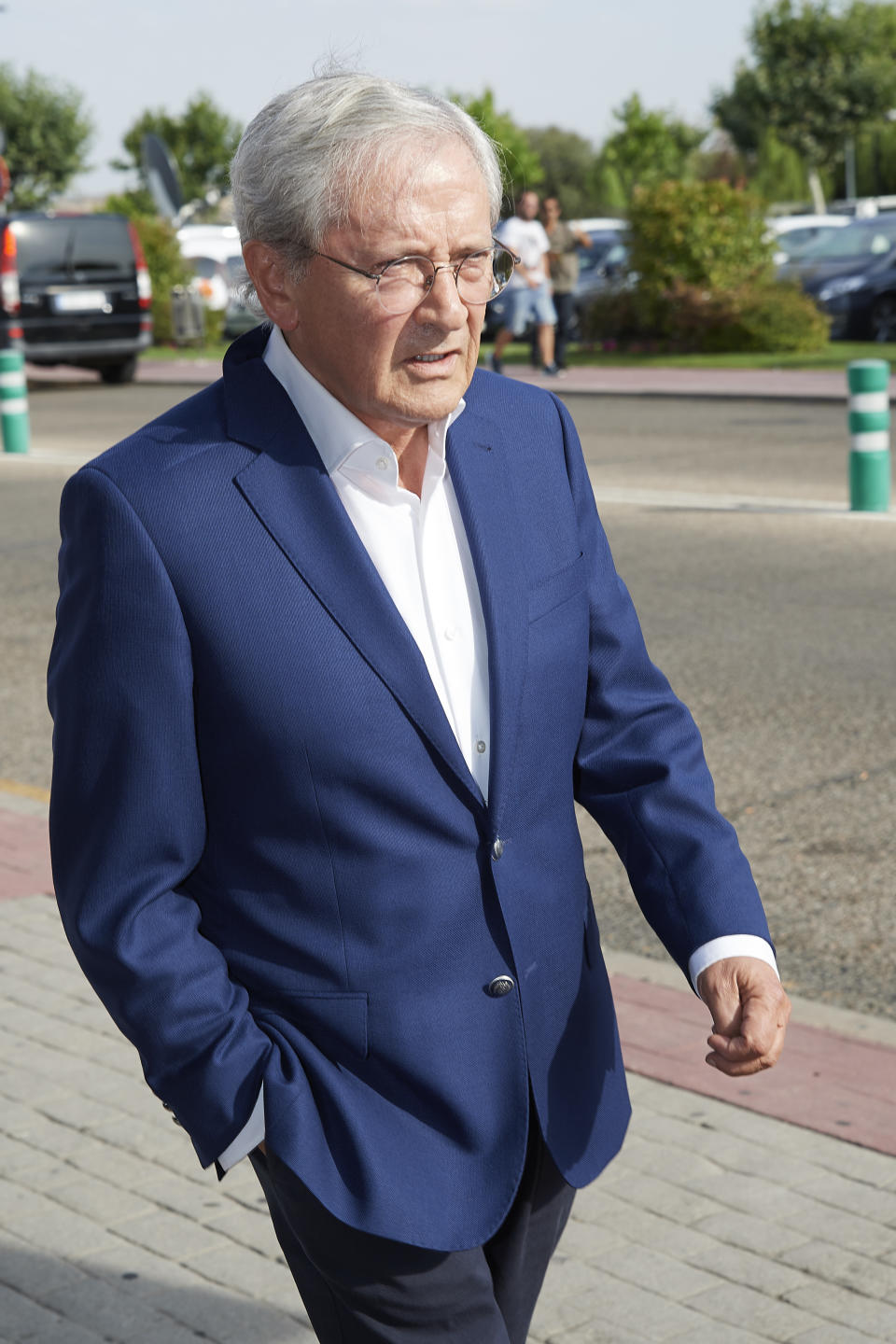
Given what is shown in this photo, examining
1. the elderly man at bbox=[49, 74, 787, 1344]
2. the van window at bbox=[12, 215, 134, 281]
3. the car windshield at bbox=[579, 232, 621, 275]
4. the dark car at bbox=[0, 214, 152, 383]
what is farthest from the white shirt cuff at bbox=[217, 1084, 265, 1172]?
the car windshield at bbox=[579, 232, 621, 275]

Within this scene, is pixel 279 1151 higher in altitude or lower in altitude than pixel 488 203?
lower

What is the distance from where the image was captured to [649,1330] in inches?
115

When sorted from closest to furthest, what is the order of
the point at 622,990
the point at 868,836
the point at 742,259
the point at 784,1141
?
the point at 784,1141, the point at 622,990, the point at 868,836, the point at 742,259

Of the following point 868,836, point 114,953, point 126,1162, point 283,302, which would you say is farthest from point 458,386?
point 868,836

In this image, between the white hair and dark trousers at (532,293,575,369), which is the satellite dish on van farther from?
the white hair

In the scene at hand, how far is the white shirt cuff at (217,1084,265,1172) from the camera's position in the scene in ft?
6.06

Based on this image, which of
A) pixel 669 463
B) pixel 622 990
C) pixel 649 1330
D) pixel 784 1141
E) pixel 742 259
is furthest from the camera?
pixel 742 259

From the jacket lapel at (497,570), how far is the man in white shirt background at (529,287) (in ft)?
58.2

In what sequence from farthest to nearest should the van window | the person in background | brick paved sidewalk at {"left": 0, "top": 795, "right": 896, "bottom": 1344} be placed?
the person in background → the van window → brick paved sidewalk at {"left": 0, "top": 795, "right": 896, "bottom": 1344}

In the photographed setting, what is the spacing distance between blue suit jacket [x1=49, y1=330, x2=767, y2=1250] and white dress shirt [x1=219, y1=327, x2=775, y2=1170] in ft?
0.10

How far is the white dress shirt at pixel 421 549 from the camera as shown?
75.9 inches

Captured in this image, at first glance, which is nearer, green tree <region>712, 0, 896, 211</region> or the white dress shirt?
the white dress shirt

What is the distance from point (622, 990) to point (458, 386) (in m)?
2.68

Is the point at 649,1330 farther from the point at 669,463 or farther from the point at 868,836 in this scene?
the point at 669,463
